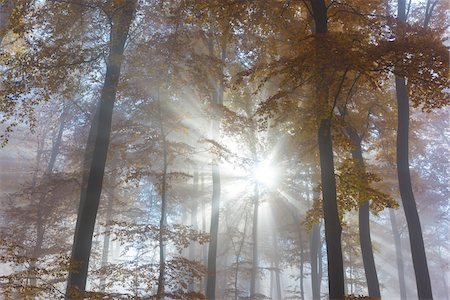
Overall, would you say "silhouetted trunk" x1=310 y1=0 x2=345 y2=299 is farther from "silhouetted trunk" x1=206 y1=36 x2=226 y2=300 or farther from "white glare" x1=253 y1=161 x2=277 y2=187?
"white glare" x1=253 y1=161 x2=277 y2=187

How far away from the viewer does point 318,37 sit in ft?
20.8

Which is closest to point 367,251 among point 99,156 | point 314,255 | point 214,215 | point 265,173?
point 214,215

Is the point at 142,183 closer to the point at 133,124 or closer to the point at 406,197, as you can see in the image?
the point at 133,124

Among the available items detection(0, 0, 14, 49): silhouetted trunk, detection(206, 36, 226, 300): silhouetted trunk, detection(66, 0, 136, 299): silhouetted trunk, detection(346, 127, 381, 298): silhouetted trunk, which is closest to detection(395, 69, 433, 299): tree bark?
detection(346, 127, 381, 298): silhouetted trunk

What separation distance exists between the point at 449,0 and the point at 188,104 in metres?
8.75

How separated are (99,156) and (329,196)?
5.18m

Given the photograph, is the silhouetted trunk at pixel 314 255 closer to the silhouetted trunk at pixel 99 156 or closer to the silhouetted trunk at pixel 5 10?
the silhouetted trunk at pixel 99 156

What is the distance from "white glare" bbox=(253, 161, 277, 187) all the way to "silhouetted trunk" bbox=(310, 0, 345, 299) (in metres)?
7.88

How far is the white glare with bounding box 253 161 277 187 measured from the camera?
15.3m

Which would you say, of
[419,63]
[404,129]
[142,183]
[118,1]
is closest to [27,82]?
[118,1]

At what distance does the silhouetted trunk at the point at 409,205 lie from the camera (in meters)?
9.77

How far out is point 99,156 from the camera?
8625mm

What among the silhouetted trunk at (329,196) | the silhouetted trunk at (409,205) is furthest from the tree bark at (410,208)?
the silhouetted trunk at (329,196)

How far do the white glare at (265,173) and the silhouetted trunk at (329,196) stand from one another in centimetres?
788
